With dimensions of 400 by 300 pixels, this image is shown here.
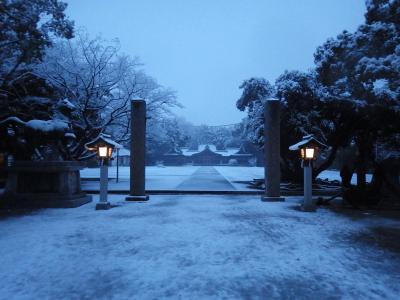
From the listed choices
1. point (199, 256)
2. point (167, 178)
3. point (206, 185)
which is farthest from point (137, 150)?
point (167, 178)

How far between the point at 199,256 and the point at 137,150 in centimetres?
822

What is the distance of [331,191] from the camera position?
15055 millimetres

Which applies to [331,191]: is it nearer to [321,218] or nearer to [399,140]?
[399,140]

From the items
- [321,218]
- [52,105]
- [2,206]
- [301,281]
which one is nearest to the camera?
[301,281]

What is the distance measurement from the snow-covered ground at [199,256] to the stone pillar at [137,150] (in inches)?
141

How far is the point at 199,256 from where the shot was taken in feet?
17.5

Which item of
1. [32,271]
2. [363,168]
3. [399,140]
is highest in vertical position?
[399,140]

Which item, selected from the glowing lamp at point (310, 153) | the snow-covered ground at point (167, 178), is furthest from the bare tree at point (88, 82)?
the glowing lamp at point (310, 153)


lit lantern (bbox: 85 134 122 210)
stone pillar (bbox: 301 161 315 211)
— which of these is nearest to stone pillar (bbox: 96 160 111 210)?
lit lantern (bbox: 85 134 122 210)

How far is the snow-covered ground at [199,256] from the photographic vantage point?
3994 mm

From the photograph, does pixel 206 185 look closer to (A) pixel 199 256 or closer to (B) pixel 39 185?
(B) pixel 39 185

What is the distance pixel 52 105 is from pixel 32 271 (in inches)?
533

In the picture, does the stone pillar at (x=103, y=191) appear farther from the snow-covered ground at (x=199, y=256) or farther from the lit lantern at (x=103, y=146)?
the snow-covered ground at (x=199, y=256)

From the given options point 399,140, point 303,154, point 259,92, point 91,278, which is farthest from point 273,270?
point 259,92
